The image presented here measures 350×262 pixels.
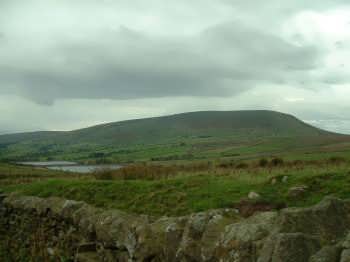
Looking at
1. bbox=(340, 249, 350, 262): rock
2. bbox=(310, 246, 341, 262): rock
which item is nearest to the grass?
bbox=(310, 246, 341, 262): rock

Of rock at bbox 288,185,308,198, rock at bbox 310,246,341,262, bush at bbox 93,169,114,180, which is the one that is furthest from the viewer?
bush at bbox 93,169,114,180

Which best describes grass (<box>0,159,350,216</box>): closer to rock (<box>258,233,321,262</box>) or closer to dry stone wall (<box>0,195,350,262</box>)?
dry stone wall (<box>0,195,350,262</box>)

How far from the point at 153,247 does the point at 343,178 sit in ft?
25.2

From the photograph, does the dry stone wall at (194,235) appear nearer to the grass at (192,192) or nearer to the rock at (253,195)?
the grass at (192,192)

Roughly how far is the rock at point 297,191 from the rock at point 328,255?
6764 millimetres

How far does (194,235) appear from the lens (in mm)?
6086

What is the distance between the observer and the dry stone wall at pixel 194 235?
4547 millimetres

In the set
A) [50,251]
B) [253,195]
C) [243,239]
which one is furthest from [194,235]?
[50,251]

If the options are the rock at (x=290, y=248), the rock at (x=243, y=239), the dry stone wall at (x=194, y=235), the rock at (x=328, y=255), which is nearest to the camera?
the rock at (x=328, y=255)

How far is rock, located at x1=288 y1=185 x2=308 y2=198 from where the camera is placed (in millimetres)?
10742

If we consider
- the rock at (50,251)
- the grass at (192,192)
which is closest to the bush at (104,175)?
the grass at (192,192)

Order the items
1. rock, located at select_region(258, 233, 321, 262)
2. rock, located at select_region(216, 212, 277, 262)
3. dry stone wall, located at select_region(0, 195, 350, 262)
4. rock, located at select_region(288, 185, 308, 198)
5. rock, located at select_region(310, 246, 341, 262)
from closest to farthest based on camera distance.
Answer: rock, located at select_region(310, 246, 341, 262), rock, located at select_region(258, 233, 321, 262), dry stone wall, located at select_region(0, 195, 350, 262), rock, located at select_region(216, 212, 277, 262), rock, located at select_region(288, 185, 308, 198)

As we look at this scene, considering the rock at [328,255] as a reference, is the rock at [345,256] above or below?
above

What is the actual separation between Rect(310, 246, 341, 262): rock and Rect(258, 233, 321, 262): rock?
223 mm
